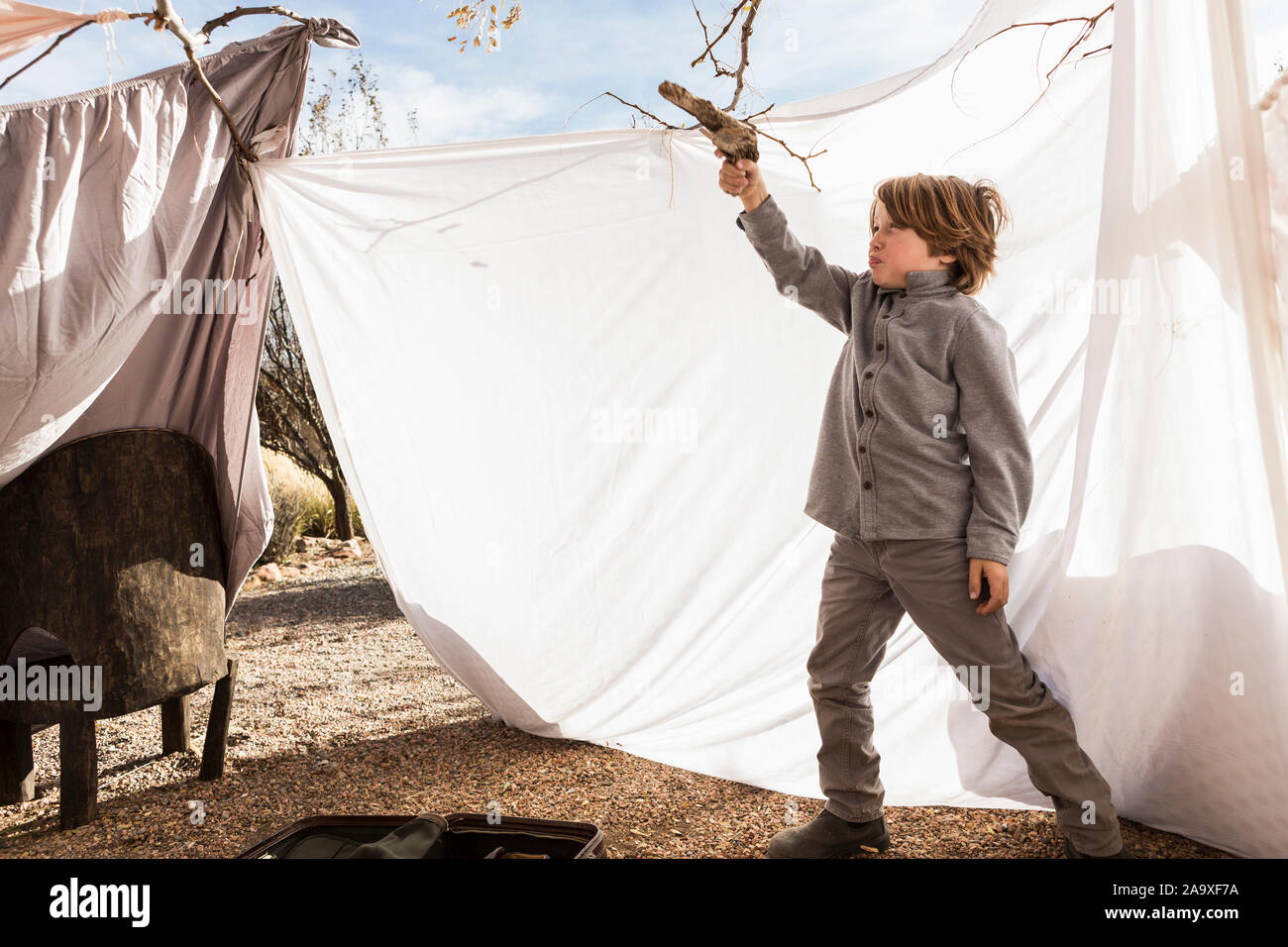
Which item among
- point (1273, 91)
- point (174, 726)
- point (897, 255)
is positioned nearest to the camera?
point (1273, 91)

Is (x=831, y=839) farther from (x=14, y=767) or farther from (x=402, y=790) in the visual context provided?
(x=14, y=767)

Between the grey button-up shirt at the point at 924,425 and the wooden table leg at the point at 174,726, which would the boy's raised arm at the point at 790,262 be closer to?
the grey button-up shirt at the point at 924,425

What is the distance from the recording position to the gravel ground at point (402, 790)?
2.11 meters

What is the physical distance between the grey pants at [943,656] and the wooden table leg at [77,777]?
1852 millimetres

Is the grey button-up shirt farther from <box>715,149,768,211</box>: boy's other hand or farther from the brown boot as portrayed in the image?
the brown boot

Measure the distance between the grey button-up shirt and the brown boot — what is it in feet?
2.14

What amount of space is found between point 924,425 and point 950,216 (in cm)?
45

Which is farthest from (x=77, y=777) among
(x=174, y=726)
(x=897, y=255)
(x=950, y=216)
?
(x=950, y=216)

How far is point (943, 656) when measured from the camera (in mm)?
1833

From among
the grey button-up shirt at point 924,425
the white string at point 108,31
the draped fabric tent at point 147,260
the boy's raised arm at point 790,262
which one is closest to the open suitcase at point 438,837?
the grey button-up shirt at point 924,425

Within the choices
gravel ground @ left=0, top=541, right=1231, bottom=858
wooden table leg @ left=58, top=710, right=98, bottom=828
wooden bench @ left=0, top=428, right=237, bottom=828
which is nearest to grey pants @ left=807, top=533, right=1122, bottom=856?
gravel ground @ left=0, top=541, right=1231, bottom=858

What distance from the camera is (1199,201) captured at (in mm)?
1727

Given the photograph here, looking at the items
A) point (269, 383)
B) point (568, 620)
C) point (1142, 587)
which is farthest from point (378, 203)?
point (269, 383)
